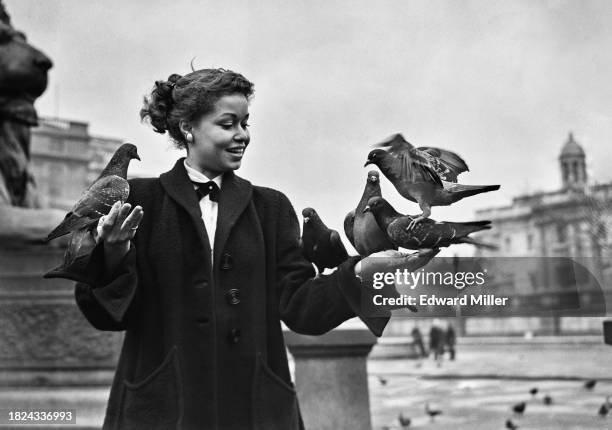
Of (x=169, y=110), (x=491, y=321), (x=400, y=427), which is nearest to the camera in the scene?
(x=169, y=110)

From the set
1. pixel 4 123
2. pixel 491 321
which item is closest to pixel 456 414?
pixel 4 123

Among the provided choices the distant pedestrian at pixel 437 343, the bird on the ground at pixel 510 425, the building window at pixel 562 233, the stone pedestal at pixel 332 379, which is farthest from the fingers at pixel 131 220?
the building window at pixel 562 233

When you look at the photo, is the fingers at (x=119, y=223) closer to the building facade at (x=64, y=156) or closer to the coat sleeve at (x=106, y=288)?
the coat sleeve at (x=106, y=288)

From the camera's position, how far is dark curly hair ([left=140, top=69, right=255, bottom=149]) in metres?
1.95

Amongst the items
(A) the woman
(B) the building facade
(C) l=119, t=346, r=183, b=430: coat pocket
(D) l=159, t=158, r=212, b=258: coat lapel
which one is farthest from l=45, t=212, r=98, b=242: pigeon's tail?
(B) the building facade

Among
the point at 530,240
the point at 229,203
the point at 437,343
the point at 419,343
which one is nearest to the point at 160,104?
the point at 229,203

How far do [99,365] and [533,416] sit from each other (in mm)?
4021

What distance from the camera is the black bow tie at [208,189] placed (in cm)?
203

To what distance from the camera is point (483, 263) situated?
5.52ft

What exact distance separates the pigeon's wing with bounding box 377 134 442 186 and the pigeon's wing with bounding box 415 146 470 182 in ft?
0.05

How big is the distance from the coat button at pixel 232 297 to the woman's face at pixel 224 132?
0.32 meters

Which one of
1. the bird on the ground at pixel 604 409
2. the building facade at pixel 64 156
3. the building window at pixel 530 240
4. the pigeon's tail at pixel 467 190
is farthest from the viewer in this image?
the building window at pixel 530 240

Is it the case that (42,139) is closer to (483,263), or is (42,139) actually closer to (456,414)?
(456,414)

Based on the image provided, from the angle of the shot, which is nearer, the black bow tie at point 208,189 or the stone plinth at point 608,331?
the black bow tie at point 208,189
